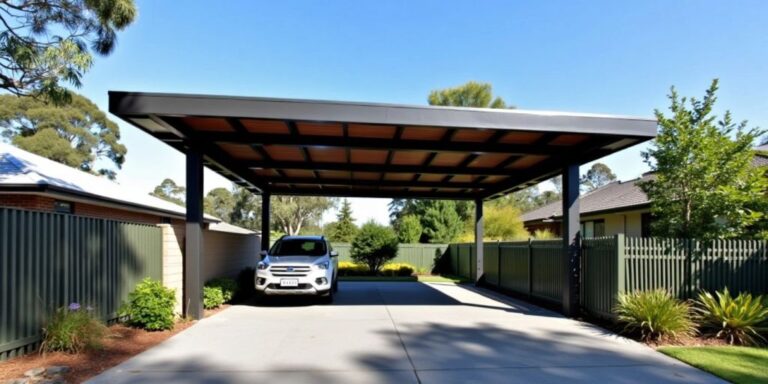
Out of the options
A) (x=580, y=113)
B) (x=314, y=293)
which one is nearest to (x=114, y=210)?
(x=314, y=293)

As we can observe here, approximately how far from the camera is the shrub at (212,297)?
10719 mm

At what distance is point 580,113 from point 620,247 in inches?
103

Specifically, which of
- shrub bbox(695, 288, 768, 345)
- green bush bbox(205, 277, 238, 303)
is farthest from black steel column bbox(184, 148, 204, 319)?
shrub bbox(695, 288, 768, 345)

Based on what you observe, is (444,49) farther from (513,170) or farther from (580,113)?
(580,113)

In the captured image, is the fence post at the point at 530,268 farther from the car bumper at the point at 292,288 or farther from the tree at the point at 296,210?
the tree at the point at 296,210

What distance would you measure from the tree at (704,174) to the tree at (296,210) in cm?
4420

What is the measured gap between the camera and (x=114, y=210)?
14.0m

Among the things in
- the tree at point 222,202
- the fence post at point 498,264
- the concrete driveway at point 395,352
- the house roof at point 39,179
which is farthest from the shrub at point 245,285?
the tree at point 222,202

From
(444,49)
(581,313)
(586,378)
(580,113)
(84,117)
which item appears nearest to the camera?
(586,378)

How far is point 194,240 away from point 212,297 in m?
1.77

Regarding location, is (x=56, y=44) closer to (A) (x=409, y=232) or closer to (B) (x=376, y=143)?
(B) (x=376, y=143)

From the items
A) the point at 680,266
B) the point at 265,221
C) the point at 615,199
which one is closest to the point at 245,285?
the point at 265,221

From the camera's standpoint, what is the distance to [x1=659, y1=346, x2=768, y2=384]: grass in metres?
5.90

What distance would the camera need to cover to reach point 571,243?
1053cm
